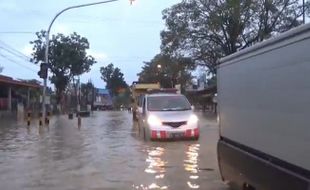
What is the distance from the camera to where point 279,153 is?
6168mm

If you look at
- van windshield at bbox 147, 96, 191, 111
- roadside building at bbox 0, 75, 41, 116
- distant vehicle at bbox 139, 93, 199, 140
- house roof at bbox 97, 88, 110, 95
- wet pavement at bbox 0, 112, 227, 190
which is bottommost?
wet pavement at bbox 0, 112, 227, 190

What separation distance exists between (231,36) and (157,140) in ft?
108

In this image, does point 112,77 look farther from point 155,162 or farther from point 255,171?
point 255,171

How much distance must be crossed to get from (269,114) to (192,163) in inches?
274

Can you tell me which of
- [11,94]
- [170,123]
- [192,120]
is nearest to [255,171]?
[170,123]

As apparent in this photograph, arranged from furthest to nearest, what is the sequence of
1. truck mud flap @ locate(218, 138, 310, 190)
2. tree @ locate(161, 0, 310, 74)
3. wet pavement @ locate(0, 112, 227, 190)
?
tree @ locate(161, 0, 310, 74) → wet pavement @ locate(0, 112, 227, 190) → truck mud flap @ locate(218, 138, 310, 190)

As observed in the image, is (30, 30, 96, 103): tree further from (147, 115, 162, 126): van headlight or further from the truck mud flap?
the truck mud flap

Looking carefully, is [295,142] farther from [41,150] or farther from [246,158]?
[41,150]

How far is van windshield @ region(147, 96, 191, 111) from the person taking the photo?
20578 millimetres

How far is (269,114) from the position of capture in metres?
6.57

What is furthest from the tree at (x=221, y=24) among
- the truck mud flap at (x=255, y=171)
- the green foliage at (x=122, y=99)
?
the green foliage at (x=122, y=99)

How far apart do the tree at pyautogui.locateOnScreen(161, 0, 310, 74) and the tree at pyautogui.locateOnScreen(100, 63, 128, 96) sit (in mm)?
110494

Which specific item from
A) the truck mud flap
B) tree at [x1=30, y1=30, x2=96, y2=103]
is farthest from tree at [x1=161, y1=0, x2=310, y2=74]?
the truck mud flap

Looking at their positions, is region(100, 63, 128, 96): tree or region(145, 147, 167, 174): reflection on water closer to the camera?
region(145, 147, 167, 174): reflection on water
